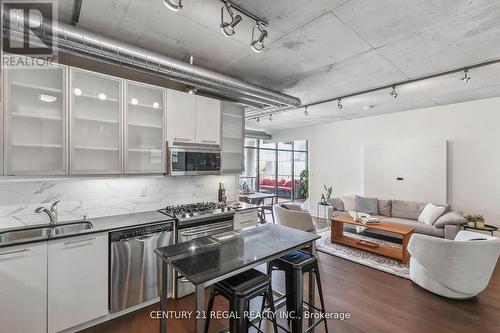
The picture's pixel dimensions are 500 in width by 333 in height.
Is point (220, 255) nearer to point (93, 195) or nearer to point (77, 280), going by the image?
point (77, 280)

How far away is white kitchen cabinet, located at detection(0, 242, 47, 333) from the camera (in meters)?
1.83

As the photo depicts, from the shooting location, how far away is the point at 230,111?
3.67 metres

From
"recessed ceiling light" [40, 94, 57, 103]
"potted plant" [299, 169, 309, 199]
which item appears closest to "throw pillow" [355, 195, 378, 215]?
"potted plant" [299, 169, 309, 199]

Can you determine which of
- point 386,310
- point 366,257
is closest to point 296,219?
point 366,257

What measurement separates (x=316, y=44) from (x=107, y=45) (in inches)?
79.7

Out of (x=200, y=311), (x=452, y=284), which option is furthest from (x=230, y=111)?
(x=452, y=284)

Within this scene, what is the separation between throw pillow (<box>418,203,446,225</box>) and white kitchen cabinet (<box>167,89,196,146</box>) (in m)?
4.44

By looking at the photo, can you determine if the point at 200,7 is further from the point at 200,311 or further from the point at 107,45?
the point at 200,311

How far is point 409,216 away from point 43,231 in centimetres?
595

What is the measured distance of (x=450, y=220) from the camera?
150 inches

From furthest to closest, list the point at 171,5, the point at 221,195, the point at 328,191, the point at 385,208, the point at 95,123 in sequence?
the point at 328,191, the point at 385,208, the point at 221,195, the point at 95,123, the point at 171,5

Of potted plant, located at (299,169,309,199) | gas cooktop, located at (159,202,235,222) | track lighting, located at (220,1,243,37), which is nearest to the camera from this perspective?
track lighting, located at (220,1,243,37)

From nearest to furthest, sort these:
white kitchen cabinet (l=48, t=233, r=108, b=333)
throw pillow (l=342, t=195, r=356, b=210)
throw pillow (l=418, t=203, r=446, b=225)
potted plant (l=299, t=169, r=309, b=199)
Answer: white kitchen cabinet (l=48, t=233, r=108, b=333) < throw pillow (l=418, t=203, r=446, b=225) < throw pillow (l=342, t=195, r=356, b=210) < potted plant (l=299, t=169, r=309, b=199)

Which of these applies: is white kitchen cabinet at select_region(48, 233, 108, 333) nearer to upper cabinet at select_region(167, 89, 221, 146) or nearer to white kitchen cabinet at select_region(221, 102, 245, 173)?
upper cabinet at select_region(167, 89, 221, 146)
